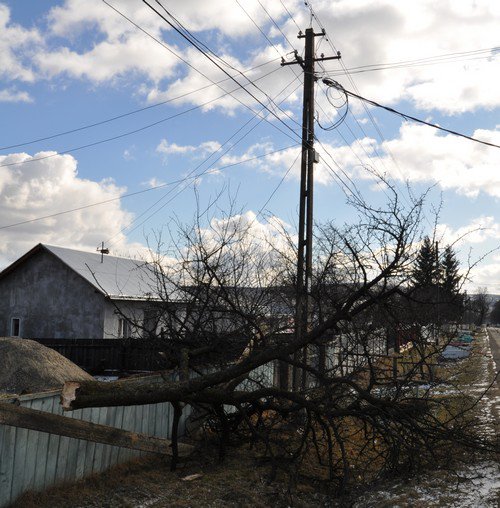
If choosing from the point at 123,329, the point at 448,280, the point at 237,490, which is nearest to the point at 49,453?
the point at 237,490

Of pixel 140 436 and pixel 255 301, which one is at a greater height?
pixel 255 301

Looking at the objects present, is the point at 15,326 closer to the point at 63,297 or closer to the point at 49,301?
the point at 49,301

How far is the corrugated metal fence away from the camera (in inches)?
229

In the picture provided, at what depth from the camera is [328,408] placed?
720cm

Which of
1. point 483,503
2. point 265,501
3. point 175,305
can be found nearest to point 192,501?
point 265,501

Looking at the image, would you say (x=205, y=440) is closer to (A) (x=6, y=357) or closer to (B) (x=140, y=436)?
(B) (x=140, y=436)

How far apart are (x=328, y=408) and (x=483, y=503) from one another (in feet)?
6.56

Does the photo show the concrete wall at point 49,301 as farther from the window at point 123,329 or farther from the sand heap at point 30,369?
the sand heap at point 30,369

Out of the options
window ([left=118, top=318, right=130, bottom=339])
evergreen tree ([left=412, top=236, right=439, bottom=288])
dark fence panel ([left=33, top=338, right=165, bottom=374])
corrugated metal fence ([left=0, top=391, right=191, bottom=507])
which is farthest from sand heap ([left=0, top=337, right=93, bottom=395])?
window ([left=118, top=318, right=130, bottom=339])

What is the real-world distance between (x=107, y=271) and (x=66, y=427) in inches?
720

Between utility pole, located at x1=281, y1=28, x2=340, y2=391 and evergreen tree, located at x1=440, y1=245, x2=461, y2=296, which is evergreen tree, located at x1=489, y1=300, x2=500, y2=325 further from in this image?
utility pole, located at x1=281, y1=28, x2=340, y2=391

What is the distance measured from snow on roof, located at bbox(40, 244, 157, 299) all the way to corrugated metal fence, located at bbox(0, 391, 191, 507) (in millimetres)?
12615

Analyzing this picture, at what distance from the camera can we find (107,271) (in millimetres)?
23547

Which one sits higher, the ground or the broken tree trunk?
the broken tree trunk
